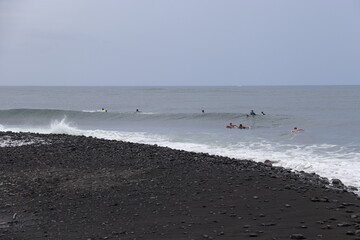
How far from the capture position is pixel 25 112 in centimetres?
5159

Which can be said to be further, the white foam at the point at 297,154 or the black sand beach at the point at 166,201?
the white foam at the point at 297,154

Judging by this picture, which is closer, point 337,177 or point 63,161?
point 337,177


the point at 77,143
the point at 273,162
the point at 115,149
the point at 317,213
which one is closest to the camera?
the point at 317,213

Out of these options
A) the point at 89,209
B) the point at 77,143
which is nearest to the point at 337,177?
the point at 89,209

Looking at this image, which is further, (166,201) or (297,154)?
(297,154)

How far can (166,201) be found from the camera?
9.98 m

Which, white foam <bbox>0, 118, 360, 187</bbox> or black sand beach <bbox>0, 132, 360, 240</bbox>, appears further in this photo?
white foam <bbox>0, 118, 360, 187</bbox>

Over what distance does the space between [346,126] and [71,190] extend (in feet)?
87.7

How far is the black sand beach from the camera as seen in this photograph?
8.16 m

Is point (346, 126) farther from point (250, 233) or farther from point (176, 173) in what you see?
point (250, 233)

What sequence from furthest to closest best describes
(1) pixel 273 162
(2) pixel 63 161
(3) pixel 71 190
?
(1) pixel 273 162, (2) pixel 63 161, (3) pixel 71 190

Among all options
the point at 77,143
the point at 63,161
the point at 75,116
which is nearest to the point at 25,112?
the point at 75,116

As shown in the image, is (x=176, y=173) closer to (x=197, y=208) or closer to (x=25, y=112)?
(x=197, y=208)

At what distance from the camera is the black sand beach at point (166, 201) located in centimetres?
816
